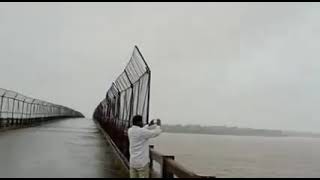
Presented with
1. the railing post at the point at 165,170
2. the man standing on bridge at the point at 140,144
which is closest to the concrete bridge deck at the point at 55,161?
the railing post at the point at 165,170

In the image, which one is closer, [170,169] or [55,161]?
[170,169]

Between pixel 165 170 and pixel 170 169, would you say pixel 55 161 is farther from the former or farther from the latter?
pixel 170 169

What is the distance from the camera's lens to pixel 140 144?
409 inches

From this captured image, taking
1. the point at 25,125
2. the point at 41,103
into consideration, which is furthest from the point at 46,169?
the point at 41,103

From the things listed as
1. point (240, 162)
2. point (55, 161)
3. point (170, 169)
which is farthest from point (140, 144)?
point (240, 162)

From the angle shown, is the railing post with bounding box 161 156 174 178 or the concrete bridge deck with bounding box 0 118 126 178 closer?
the railing post with bounding box 161 156 174 178

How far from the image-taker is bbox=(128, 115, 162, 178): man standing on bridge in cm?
1032

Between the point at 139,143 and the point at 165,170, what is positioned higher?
the point at 139,143

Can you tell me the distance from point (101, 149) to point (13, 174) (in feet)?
27.0

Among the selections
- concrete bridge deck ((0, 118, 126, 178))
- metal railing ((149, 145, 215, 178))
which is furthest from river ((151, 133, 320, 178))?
metal railing ((149, 145, 215, 178))

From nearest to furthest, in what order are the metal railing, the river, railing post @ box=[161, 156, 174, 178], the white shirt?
→ 1. the metal railing
2. the white shirt
3. railing post @ box=[161, 156, 174, 178]
4. the river

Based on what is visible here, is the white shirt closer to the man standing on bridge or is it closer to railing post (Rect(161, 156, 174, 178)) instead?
the man standing on bridge

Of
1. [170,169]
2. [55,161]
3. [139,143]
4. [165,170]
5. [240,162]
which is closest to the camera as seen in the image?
[139,143]

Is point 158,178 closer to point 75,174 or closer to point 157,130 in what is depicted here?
point 157,130
